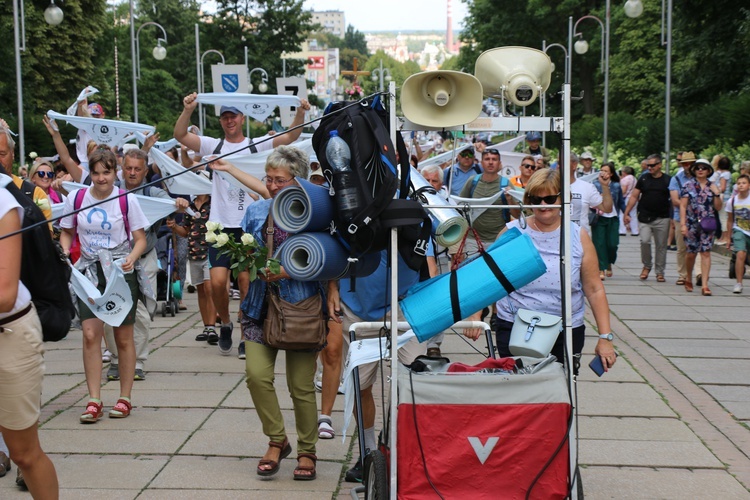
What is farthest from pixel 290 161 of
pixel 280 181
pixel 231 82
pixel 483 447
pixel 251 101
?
pixel 231 82

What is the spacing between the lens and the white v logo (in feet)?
14.6

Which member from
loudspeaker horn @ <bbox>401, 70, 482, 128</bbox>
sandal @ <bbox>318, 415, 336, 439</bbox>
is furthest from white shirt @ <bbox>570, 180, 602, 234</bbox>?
loudspeaker horn @ <bbox>401, 70, 482, 128</bbox>

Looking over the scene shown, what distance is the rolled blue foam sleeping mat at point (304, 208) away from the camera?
467 cm

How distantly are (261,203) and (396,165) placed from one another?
5.95 ft

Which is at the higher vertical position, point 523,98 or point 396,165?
point 523,98

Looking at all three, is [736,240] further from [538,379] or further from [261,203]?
[538,379]

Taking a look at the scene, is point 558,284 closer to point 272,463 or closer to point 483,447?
point 483,447

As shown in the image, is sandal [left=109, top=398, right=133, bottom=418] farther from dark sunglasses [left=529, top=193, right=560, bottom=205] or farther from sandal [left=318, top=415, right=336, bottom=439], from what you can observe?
dark sunglasses [left=529, top=193, right=560, bottom=205]

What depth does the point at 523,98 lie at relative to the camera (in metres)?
4.64

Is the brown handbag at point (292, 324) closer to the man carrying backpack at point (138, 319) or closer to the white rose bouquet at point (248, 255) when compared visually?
the white rose bouquet at point (248, 255)

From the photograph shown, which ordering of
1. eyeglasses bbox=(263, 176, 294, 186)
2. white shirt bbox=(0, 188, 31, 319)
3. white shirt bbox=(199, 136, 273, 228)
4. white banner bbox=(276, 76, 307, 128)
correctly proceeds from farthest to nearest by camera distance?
1. white banner bbox=(276, 76, 307, 128)
2. white shirt bbox=(199, 136, 273, 228)
3. eyeglasses bbox=(263, 176, 294, 186)
4. white shirt bbox=(0, 188, 31, 319)

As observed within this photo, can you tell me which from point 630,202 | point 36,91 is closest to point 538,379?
point 630,202

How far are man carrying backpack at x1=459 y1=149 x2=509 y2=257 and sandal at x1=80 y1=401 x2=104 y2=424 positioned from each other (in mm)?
4343

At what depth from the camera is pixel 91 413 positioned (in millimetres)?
7168
